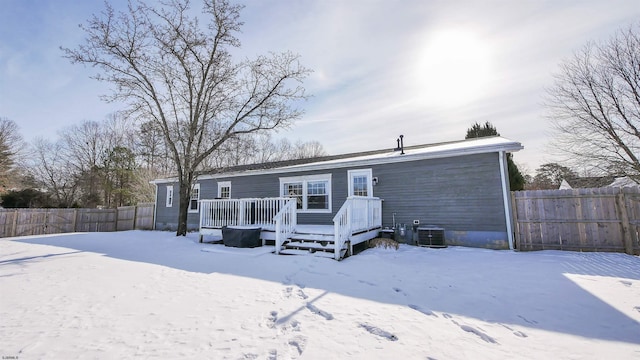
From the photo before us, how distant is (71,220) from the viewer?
15578 millimetres

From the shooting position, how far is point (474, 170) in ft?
27.1

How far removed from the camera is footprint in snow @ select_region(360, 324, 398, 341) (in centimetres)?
260

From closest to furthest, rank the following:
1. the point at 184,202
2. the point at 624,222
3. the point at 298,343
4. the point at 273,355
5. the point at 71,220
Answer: the point at 273,355 → the point at 298,343 → the point at 624,222 → the point at 184,202 → the point at 71,220

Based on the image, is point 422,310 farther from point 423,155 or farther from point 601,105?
point 601,105

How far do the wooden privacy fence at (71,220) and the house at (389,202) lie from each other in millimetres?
10402

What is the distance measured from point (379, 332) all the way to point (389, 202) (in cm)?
708

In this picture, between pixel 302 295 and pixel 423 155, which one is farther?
pixel 423 155

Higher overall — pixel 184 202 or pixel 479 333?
pixel 184 202

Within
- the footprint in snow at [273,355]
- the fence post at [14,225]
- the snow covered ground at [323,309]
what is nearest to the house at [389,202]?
the snow covered ground at [323,309]

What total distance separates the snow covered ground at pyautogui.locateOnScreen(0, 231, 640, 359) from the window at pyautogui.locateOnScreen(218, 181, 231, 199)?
302 inches

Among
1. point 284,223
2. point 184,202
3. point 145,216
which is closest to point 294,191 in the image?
point 284,223

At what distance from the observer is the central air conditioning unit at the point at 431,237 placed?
26.6 ft

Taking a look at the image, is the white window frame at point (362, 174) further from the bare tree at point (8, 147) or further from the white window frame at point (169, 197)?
the bare tree at point (8, 147)

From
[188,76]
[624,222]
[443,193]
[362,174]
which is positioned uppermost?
[188,76]
